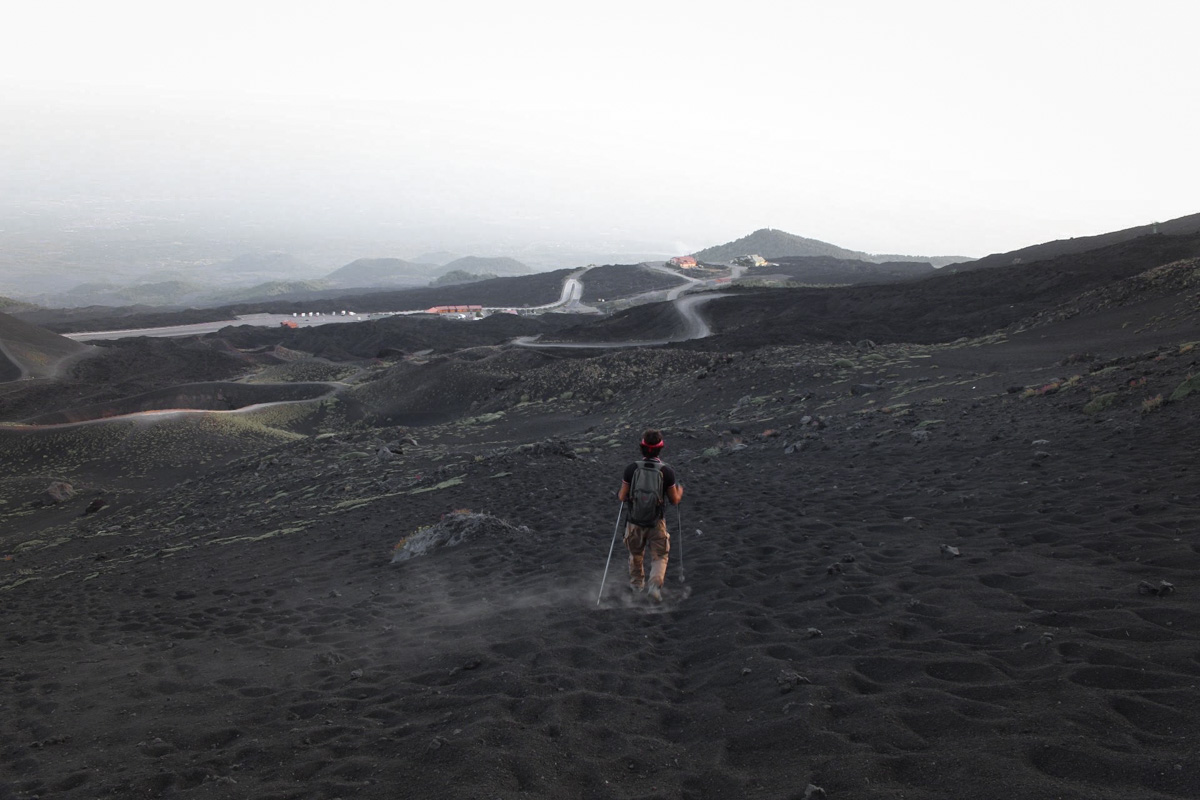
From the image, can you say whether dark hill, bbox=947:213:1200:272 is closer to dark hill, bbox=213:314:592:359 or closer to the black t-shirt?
dark hill, bbox=213:314:592:359

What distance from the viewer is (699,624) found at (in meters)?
6.87

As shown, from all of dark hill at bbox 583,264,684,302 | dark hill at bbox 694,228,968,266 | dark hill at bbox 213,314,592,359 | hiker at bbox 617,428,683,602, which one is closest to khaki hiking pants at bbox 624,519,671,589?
hiker at bbox 617,428,683,602

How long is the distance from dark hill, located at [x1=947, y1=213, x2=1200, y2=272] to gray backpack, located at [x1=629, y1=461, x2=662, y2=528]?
4447cm

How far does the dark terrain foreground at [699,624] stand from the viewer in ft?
14.4

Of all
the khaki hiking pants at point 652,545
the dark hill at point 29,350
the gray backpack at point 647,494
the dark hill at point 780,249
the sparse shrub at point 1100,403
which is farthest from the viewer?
Result: the dark hill at point 780,249

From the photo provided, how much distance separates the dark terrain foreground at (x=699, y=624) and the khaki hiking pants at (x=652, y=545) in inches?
14.2

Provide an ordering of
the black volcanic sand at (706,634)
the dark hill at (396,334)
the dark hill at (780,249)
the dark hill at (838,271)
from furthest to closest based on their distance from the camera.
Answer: the dark hill at (780,249) → the dark hill at (838,271) → the dark hill at (396,334) → the black volcanic sand at (706,634)

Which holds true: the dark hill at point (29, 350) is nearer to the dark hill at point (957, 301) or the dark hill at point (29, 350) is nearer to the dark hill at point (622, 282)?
the dark hill at point (957, 301)

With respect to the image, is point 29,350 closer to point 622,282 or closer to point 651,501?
point 622,282

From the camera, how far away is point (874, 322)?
38.7 meters

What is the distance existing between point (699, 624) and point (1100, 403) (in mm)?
9039

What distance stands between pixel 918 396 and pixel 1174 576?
1135 centimetres

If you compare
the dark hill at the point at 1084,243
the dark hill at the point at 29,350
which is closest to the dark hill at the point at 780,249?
the dark hill at the point at 1084,243

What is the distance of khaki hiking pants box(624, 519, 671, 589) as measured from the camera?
7715 mm
